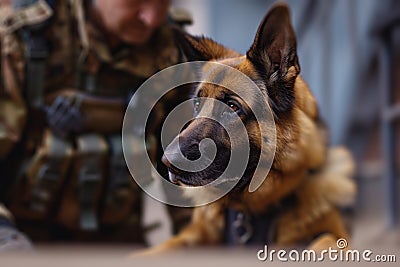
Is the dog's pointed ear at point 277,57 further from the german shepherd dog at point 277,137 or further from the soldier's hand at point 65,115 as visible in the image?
the soldier's hand at point 65,115

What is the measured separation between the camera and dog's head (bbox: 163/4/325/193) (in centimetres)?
40

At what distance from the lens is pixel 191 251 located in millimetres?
622

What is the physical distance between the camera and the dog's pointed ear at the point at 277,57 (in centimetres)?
40

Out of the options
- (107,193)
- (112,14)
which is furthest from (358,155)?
(112,14)

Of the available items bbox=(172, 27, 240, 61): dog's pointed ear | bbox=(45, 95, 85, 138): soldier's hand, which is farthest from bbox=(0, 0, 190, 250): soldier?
bbox=(172, 27, 240, 61): dog's pointed ear

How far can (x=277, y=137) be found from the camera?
41 centimetres

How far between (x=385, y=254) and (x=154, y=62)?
10.2 inches

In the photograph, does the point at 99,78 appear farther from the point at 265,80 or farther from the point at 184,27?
the point at 265,80

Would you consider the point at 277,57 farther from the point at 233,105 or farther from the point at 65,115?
the point at 65,115

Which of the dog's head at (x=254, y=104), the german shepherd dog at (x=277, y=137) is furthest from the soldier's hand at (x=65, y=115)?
the dog's head at (x=254, y=104)

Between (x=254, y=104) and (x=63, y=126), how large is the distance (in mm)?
425

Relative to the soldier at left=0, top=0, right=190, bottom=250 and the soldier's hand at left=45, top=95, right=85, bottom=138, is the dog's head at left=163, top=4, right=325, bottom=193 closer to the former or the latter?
the soldier at left=0, top=0, right=190, bottom=250

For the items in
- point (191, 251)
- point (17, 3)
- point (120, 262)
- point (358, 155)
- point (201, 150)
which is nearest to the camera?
point (201, 150)

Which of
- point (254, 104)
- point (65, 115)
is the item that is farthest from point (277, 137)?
point (65, 115)
